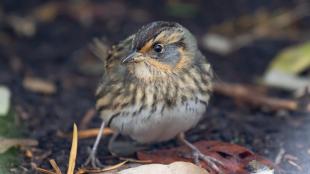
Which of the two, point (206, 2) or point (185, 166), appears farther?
point (206, 2)

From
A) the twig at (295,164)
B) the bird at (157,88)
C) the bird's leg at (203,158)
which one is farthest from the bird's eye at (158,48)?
the twig at (295,164)

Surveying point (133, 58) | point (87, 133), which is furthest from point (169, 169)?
point (87, 133)

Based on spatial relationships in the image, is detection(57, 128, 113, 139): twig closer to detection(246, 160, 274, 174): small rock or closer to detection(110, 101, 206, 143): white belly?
detection(110, 101, 206, 143): white belly

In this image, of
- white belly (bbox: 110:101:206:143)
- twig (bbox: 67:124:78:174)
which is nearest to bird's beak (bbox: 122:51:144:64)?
white belly (bbox: 110:101:206:143)

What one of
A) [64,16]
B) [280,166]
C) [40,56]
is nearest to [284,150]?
[280,166]

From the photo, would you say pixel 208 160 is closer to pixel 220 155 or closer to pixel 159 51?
pixel 220 155

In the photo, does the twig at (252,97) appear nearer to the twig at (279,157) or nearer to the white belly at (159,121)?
the twig at (279,157)

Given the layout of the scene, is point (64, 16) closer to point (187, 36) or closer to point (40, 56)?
point (40, 56)
